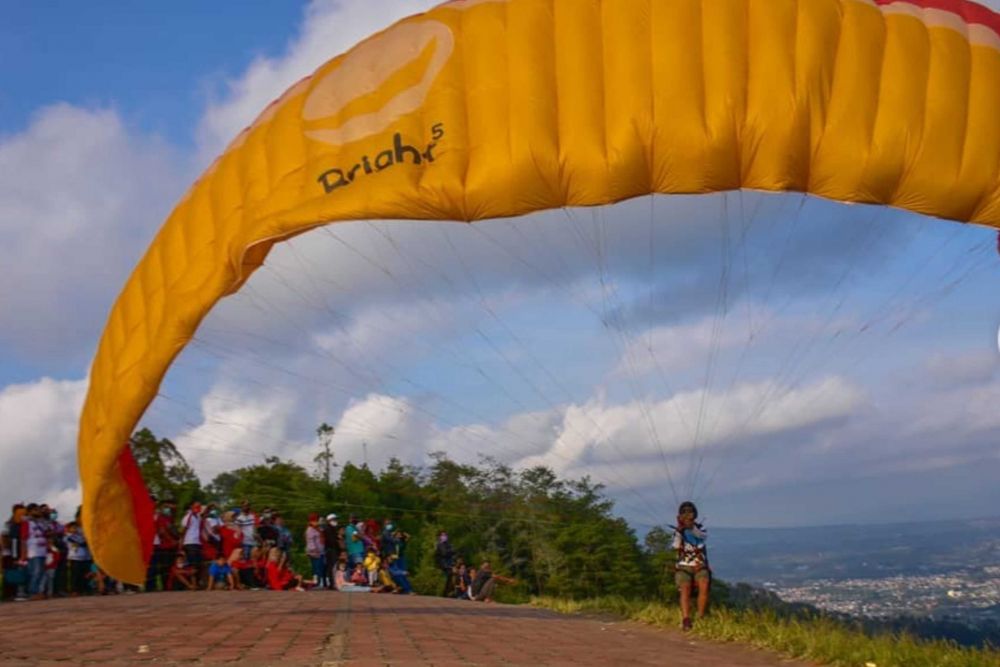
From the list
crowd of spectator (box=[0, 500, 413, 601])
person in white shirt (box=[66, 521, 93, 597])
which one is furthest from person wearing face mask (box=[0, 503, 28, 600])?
person in white shirt (box=[66, 521, 93, 597])

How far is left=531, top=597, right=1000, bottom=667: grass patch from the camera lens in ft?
27.1

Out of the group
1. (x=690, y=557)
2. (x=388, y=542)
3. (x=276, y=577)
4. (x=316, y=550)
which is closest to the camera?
(x=690, y=557)

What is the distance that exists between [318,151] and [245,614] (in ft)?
16.7

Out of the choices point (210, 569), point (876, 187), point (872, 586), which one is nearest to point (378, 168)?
point (876, 187)

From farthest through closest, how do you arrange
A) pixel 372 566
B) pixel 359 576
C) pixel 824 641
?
pixel 372 566
pixel 359 576
pixel 824 641

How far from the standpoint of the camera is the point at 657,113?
8.52m

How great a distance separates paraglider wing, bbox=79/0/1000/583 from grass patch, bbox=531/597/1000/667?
3.26 m

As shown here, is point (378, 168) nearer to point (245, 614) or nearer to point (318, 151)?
point (318, 151)

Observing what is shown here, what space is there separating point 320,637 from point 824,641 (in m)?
4.02

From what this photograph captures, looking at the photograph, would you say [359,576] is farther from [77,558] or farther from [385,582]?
[77,558]

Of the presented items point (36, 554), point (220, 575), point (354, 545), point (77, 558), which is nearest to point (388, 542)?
point (354, 545)

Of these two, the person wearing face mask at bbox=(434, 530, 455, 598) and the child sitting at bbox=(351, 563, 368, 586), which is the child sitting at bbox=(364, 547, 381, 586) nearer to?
the child sitting at bbox=(351, 563, 368, 586)

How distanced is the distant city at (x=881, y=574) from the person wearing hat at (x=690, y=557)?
5971 millimetres

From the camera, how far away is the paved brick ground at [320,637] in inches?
313
